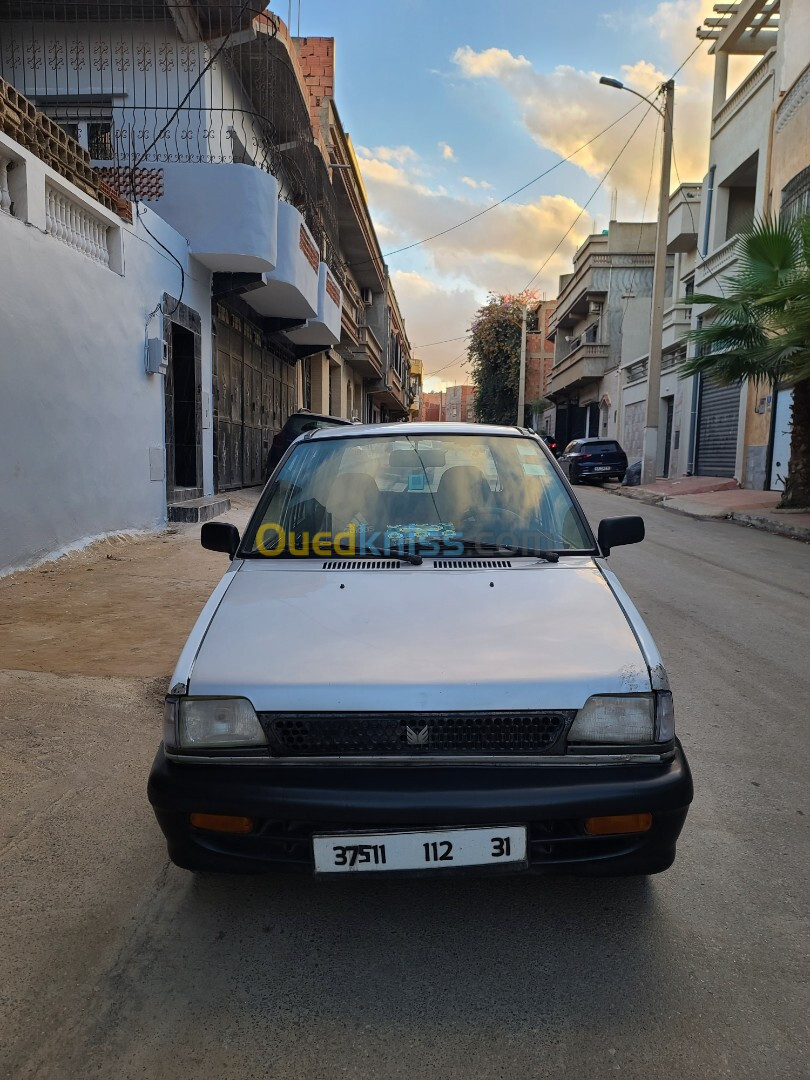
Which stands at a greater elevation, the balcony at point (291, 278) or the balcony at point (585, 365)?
the balcony at point (585, 365)

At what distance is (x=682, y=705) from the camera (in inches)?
153

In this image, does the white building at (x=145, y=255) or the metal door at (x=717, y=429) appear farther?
the metal door at (x=717, y=429)

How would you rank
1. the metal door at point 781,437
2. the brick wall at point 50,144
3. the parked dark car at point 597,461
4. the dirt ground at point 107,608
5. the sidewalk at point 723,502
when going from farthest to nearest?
the parked dark car at point 597,461 → the metal door at point 781,437 → the sidewalk at point 723,502 → the brick wall at point 50,144 → the dirt ground at point 107,608

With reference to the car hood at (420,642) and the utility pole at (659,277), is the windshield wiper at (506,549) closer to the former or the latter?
the car hood at (420,642)

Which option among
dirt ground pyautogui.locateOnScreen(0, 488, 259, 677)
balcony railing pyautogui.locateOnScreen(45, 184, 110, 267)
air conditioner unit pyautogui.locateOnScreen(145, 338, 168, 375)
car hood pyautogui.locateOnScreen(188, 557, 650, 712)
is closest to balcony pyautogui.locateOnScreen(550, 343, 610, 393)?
air conditioner unit pyautogui.locateOnScreen(145, 338, 168, 375)

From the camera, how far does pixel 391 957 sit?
2.04m

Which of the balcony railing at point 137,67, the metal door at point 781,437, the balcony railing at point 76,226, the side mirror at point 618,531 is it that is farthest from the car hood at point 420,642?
the metal door at point 781,437

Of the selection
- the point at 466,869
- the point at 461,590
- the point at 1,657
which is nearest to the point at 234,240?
the point at 1,657

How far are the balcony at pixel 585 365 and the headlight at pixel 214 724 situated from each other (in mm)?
34440

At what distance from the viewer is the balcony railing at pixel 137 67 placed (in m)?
10.3

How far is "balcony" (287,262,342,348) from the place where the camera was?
50.4ft

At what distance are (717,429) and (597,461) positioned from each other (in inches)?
146

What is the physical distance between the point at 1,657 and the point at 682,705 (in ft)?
12.8

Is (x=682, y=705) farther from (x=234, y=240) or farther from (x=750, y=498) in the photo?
(x=750, y=498)
